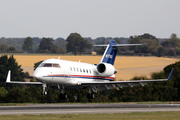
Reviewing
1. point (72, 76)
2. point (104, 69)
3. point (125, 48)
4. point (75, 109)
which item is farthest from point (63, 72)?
point (125, 48)

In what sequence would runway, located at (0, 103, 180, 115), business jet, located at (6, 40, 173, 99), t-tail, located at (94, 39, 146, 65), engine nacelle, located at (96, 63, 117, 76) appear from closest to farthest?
runway, located at (0, 103, 180, 115), business jet, located at (6, 40, 173, 99), engine nacelle, located at (96, 63, 117, 76), t-tail, located at (94, 39, 146, 65)

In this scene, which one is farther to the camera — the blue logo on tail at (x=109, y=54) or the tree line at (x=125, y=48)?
the tree line at (x=125, y=48)

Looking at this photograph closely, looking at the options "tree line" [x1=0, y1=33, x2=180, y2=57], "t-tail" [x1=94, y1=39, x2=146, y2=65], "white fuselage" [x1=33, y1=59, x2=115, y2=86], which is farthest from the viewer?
"tree line" [x1=0, y1=33, x2=180, y2=57]

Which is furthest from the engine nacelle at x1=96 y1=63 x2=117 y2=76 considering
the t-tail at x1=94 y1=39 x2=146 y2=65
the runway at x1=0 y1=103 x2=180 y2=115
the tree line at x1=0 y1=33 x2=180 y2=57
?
the tree line at x1=0 y1=33 x2=180 y2=57

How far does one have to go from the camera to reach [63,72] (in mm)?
33844

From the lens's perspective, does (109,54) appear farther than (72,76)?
Yes

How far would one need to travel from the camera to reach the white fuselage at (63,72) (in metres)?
31.8

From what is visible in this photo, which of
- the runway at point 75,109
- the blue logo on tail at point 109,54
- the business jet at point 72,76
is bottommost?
the runway at point 75,109

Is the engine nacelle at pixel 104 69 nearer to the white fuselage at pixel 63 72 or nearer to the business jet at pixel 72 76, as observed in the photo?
the business jet at pixel 72 76

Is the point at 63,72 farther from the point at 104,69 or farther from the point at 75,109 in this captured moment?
the point at 104,69

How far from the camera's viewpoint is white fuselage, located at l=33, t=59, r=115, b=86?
1253 inches

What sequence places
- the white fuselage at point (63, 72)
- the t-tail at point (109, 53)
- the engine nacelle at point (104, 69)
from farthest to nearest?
the t-tail at point (109, 53), the engine nacelle at point (104, 69), the white fuselage at point (63, 72)

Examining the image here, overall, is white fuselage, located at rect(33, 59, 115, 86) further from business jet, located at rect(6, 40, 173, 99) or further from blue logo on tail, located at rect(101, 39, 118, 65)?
blue logo on tail, located at rect(101, 39, 118, 65)

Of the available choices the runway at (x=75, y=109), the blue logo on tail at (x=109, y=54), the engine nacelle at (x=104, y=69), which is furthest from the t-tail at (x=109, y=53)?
the runway at (x=75, y=109)
